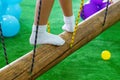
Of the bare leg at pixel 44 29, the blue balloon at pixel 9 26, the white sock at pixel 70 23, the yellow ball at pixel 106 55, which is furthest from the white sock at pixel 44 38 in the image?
the blue balloon at pixel 9 26

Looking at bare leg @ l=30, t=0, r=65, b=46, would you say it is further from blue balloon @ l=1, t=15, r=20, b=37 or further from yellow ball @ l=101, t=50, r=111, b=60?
blue balloon @ l=1, t=15, r=20, b=37

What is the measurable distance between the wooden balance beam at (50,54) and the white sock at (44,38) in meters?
0.03

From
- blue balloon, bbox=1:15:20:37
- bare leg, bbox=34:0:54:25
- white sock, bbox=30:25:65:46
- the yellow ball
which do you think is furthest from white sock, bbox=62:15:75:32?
blue balloon, bbox=1:15:20:37

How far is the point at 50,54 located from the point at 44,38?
3.9 inches

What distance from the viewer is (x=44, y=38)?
4.71 feet

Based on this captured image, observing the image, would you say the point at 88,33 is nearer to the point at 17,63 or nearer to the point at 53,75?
the point at 53,75

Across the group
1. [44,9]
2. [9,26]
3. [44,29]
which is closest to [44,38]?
[44,29]

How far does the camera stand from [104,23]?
6.03 feet

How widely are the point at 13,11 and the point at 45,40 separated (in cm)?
116

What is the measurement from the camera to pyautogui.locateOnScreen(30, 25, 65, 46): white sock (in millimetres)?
1389

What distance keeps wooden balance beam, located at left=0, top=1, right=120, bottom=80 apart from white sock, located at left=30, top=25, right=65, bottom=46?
0.03 metres

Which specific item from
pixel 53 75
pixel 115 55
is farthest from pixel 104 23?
pixel 53 75

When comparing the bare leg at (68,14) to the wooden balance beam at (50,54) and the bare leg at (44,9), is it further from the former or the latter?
the bare leg at (44,9)

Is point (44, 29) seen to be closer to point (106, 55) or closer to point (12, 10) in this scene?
point (106, 55)
